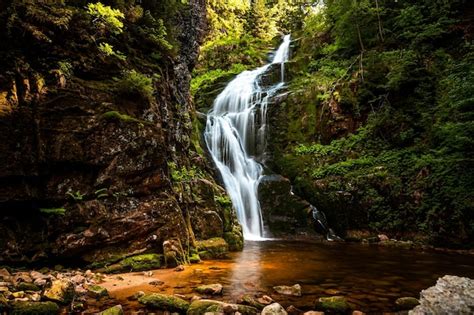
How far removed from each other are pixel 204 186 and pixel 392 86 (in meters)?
8.82

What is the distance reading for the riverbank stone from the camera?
14.9 feet

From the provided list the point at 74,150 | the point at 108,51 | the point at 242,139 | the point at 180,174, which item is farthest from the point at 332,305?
the point at 242,139

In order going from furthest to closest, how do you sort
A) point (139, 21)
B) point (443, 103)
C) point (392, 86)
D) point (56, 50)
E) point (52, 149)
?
1. point (392, 86)
2. point (443, 103)
3. point (139, 21)
4. point (56, 50)
5. point (52, 149)

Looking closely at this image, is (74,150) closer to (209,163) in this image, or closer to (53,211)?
(53,211)

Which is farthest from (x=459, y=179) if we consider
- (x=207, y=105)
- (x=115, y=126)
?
(x=207, y=105)

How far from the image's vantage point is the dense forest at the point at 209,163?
5621mm

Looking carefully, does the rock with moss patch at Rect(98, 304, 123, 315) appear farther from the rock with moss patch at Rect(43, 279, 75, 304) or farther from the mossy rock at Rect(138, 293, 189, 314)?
the rock with moss patch at Rect(43, 279, 75, 304)

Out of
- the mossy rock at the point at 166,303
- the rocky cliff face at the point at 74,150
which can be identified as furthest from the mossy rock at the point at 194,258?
the mossy rock at the point at 166,303

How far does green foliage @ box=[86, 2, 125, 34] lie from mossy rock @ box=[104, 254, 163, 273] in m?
5.21

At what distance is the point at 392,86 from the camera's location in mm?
13250

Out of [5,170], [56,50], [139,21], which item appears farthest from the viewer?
[139,21]

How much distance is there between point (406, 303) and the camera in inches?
188

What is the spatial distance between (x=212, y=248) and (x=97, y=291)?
4.23 metres

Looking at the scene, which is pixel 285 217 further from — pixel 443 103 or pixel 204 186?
pixel 443 103
